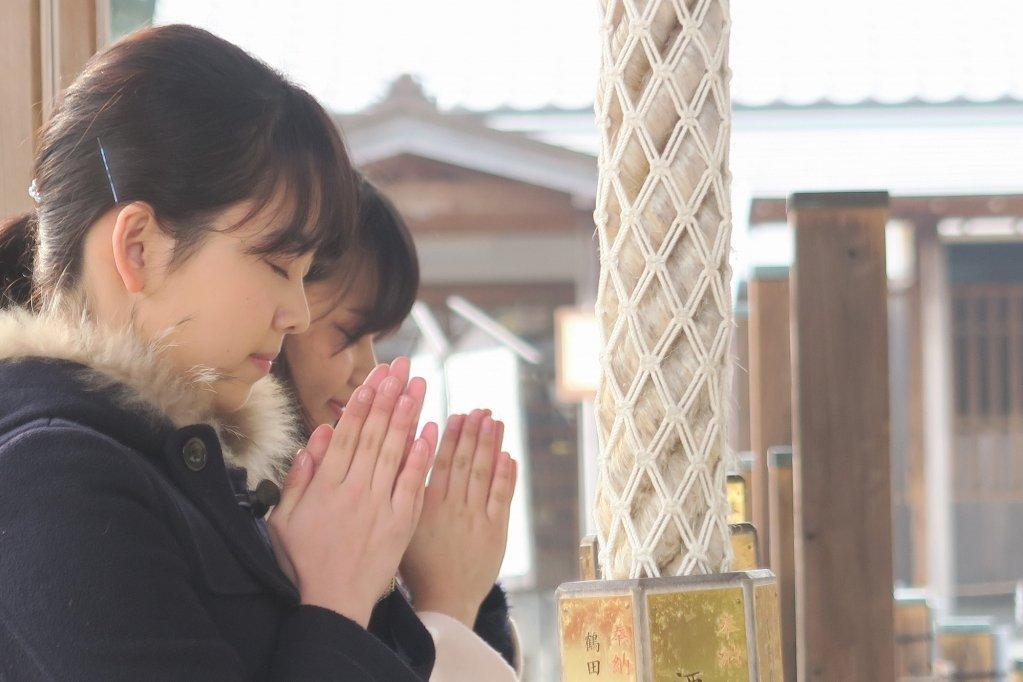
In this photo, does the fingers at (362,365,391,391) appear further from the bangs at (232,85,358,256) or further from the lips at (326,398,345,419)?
the lips at (326,398,345,419)

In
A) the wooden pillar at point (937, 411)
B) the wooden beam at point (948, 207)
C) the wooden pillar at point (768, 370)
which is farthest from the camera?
the wooden pillar at point (937, 411)

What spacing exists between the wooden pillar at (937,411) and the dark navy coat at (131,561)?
8.86 meters

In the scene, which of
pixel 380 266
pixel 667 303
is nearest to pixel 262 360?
pixel 667 303

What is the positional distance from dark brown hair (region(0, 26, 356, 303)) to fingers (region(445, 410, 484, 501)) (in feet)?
1.03

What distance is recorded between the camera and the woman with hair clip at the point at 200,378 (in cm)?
109

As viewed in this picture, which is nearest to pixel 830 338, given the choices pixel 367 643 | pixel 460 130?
pixel 367 643

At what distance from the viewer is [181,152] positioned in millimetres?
1247

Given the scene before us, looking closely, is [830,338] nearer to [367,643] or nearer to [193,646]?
[367,643]

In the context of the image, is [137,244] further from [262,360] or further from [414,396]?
[414,396]

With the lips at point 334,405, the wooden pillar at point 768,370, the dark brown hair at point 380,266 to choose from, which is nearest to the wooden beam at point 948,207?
the wooden pillar at point 768,370

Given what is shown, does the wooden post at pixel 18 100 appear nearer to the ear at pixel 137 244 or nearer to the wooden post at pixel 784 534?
the ear at pixel 137 244

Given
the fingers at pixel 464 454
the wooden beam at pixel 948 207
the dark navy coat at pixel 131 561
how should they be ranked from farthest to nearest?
the wooden beam at pixel 948 207
the fingers at pixel 464 454
the dark navy coat at pixel 131 561

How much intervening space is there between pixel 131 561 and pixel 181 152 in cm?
44

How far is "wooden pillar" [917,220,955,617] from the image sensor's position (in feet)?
30.7
